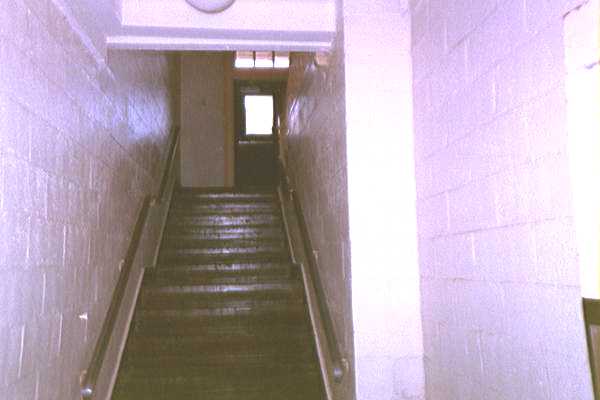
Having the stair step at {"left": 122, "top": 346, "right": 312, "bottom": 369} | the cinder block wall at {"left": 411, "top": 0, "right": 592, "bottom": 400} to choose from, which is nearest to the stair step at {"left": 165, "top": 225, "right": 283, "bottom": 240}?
the stair step at {"left": 122, "top": 346, "right": 312, "bottom": 369}

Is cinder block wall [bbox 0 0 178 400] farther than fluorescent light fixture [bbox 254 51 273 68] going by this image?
No

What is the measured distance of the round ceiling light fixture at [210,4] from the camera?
274cm

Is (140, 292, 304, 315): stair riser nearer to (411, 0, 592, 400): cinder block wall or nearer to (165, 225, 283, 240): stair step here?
(165, 225, 283, 240): stair step

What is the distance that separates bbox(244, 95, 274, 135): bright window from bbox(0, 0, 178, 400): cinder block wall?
7701mm

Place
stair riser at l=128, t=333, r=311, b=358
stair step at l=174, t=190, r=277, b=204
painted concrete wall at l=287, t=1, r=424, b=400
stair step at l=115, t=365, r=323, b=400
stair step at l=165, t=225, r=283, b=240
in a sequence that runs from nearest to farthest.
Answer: painted concrete wall at l=287, t=1, r=424, b=400 < stair step at l=115, t=365, r=323, b=400 < stair riser at l=128, t=333, r=311, b=358 < stair step at l=165, t=225, r=283, b=240 < stair step at l=174, t=190, r=277, b=204

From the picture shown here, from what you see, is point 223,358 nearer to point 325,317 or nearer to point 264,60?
point 325,317

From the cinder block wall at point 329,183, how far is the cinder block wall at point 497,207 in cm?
43

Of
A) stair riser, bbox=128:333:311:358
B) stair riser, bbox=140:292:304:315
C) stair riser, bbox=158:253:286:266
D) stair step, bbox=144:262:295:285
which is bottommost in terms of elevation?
stair riser, bbox=128:333:311:358

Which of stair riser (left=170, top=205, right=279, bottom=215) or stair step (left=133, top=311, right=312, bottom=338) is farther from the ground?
stair riser (left=170, top=205, right=279, bottom=215)

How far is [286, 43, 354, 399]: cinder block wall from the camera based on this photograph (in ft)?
9.44

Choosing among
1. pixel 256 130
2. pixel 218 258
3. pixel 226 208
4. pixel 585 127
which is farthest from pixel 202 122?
pixel 585 127

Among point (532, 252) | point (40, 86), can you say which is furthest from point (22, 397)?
point (532, 252)

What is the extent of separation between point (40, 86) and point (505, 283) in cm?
189

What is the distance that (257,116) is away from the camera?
11594 millimetres
